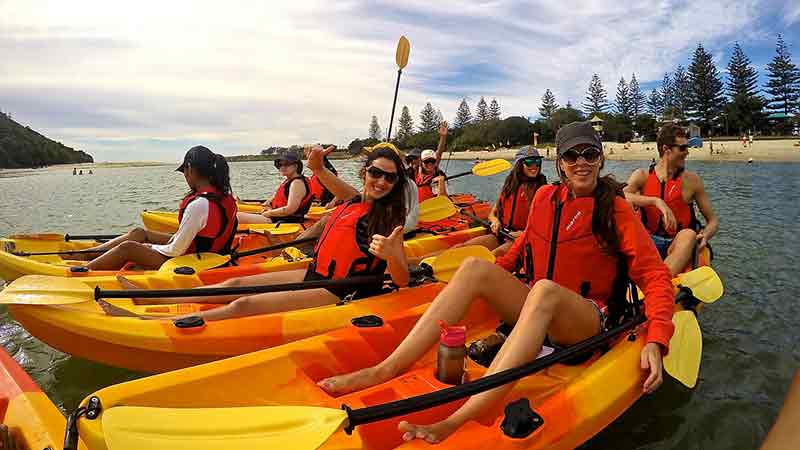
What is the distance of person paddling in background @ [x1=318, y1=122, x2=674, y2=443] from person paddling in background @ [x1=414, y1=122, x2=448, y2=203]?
5468 millimetres

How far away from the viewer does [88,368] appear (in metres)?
4.14

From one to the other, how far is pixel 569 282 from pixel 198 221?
3.33 meters

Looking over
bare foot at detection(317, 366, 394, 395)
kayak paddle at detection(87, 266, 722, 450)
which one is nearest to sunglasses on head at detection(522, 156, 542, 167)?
bare foot at detection(317, 366, 394, 395)

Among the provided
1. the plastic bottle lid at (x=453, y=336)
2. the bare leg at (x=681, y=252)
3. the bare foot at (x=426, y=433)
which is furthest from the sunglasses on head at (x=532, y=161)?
the bare foot at (x=426, y=433)

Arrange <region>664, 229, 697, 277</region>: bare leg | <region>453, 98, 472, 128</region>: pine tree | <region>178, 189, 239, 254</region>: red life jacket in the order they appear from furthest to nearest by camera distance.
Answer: <region>453, 98, 472, 128</region>: pine tree
<region>178, 189, 239, 254</region>: red life jacket
<region>664, 229, 697, 277</region>: bare leg

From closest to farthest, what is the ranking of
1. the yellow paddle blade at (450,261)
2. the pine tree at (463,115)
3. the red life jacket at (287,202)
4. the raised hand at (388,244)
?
the raised hand at (388,244) → the yellow paddle blade at (450,261) → the red life jacket at (287,202) → the pine tree at (463,115)

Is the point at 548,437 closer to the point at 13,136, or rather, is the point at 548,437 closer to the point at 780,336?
the point at 780,336

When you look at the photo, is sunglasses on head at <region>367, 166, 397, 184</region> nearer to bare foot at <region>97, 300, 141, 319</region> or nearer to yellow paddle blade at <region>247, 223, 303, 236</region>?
bare foot at <region>97, 300, 141, 319</region>

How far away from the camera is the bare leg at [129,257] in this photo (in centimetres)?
474

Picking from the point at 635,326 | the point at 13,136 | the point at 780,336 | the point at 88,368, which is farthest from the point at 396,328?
the point at 13,136

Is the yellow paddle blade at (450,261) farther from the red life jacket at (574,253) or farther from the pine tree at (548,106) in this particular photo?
the pine tree at (548,106)

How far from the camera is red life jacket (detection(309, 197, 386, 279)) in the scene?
3.55 meters

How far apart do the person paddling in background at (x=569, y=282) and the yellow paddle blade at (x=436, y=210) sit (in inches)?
142

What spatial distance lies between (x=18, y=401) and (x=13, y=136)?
307 feet
